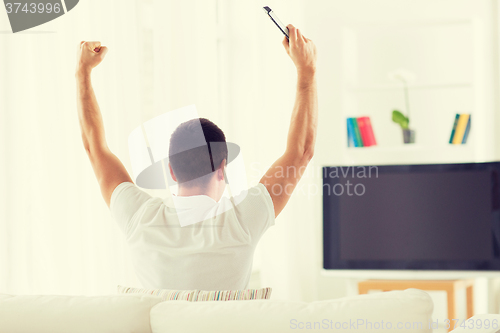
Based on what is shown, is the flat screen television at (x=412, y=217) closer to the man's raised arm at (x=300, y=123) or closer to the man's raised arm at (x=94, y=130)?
the man's raised arm at (x=300, y=123)

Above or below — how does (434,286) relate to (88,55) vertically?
below

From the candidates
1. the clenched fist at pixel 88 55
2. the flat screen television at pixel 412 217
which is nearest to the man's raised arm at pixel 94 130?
the clenched fist at pixel 88 55

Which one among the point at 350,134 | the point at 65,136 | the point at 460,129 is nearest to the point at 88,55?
the point at 65,136

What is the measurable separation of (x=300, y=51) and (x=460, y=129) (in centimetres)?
160

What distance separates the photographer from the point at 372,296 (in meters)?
0.93

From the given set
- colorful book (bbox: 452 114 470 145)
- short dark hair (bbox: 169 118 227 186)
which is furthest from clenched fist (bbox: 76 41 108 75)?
colorful book (bbox: 452 114 470 145)

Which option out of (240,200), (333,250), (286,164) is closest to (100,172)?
(240,200)

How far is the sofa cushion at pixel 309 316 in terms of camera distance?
0.88 metres

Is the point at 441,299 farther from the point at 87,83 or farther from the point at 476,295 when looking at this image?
the point at 87,83

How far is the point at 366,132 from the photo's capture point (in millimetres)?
2984

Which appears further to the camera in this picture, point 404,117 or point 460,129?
point 404,117

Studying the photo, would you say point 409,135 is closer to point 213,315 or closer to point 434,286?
point 434,286

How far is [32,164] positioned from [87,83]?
0.42 meters

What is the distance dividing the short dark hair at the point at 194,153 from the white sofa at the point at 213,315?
0.51m
